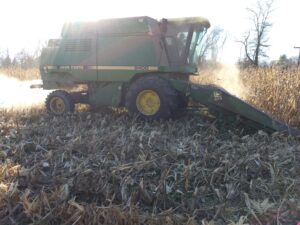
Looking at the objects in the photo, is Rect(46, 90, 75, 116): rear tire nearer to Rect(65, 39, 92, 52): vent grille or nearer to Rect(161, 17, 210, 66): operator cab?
Rect(65, 39, 92, 52): vent grille

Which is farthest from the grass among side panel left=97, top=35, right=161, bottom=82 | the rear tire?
side panel left=97, top=35, right=161, bottom=82

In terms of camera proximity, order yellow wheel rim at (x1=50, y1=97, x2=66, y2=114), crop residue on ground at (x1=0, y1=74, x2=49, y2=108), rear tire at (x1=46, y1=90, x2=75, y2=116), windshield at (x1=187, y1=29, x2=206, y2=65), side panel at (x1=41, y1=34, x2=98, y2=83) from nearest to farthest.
Answer: windshield at (x1=187, y1=29, x2=206, y2=65), side panel at (x1=41, y1=34, x2=98, y2=83), rear tire at (x1=46, y1=90, x2=75, y2=116), yellow wheel rim at (x1=50, y1=97, x2=66, y2=114), crop residue on ground at (x1=0, y1=74, x2=49, y2=108)

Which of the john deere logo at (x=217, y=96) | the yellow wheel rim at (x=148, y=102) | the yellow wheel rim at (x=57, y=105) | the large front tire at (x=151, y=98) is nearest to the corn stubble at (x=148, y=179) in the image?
the john deere logo at (x=217, y=96)

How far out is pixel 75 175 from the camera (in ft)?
10.7

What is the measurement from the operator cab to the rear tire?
199 cm

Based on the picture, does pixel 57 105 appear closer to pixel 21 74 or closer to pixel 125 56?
pixel 125 56

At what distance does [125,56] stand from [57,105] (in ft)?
5.55

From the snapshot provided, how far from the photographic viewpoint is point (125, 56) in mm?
6422

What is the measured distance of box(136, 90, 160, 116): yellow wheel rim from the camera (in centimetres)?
596

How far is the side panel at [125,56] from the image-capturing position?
245 inches

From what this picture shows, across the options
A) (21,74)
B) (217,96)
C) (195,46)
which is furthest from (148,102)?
(21,74)

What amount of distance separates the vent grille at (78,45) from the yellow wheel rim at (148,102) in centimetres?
148

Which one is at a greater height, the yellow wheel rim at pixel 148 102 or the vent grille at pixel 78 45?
the vent grille at pixel 78 45

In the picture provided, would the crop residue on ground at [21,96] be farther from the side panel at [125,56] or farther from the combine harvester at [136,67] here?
the side panel at [125,56]
